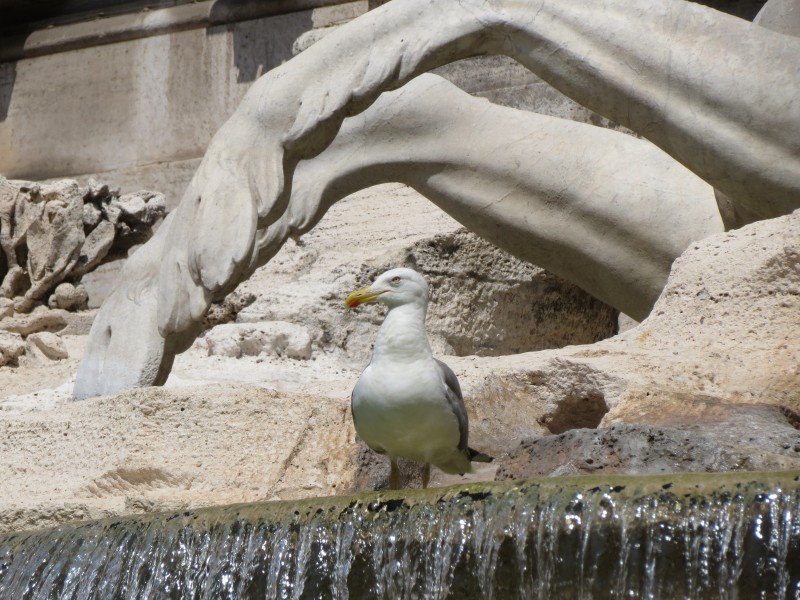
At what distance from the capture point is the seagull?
2.88m

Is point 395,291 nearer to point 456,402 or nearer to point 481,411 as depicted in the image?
point 456,402

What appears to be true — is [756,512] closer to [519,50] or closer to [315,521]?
[315,521]

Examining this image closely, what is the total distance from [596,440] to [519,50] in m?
1.36

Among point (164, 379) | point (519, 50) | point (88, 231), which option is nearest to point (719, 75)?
point (519, 50)

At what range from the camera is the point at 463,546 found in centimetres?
244

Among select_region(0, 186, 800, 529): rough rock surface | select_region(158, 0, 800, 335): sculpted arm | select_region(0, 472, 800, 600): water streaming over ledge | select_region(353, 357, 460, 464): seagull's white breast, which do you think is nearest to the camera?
select_region(0, 472, 800, 600): water streaming over ledge

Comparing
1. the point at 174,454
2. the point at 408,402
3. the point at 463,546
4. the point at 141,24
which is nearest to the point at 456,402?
the point at 408,402

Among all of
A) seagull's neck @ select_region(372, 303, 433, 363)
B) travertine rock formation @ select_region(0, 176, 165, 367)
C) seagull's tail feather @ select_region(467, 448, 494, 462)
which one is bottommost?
travertine rock formation @ select_region(0, 176, 165, 367)

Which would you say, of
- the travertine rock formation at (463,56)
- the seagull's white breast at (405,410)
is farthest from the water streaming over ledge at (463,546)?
the travertine rock formation at (463,56)

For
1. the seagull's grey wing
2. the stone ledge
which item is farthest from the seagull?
the stone ledge

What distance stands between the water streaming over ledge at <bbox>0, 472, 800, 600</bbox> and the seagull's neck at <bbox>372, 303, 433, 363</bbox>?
43cm

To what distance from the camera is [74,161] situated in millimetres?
7859

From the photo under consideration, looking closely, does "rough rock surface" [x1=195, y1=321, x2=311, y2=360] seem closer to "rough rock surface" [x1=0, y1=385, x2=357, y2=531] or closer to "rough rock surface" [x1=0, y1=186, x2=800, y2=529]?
"rough rock surface" [x1=0, y1=186, x2=800, y2=529]

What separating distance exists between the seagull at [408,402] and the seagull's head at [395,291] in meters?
0.06
